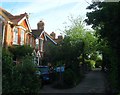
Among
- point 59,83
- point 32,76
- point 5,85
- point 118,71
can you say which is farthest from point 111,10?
point 59,83

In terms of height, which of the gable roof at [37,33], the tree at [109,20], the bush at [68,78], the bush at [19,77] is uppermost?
the gable roof at [37,33]

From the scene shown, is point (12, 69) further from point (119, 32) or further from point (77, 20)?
point (77, 20)

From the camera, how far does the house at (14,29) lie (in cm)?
2806

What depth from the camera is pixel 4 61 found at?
15.1m

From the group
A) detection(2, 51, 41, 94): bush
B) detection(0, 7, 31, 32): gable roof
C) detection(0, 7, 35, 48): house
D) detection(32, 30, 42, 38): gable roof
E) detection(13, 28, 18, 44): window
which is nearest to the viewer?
detection(2, 51, 41, 94): bush

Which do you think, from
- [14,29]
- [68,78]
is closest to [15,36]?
[14,29]

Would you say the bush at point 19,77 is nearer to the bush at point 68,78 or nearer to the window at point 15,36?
the bush at point 68,78

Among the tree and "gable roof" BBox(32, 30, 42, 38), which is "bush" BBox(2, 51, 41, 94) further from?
"gable roof" BBox(32, 30, 42, 38)

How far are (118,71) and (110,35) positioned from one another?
99.4 inches

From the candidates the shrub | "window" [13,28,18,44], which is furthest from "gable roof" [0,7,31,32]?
the shrub

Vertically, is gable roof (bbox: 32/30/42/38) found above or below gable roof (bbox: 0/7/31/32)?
below

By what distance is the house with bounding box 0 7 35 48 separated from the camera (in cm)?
2806

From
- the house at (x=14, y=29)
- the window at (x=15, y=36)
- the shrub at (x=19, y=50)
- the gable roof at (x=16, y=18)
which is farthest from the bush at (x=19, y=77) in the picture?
the window at (x=15, y=36)

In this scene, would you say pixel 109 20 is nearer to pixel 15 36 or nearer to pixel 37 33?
pixel 15 36
